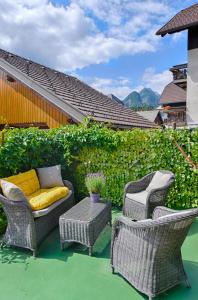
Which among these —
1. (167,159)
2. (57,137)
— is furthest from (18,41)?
(167,159)

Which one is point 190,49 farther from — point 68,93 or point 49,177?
point 49,177

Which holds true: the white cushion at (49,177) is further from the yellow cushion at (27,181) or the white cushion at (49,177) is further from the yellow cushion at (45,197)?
the yellow cushion at (45,197)

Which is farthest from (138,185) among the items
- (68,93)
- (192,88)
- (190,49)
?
(190,49)

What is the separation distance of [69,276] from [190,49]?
12185 millimetres

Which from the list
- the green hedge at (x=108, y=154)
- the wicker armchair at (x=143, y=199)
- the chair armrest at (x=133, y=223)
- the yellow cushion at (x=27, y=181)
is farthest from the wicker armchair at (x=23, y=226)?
the wicker armchair at (x=143, y=199)

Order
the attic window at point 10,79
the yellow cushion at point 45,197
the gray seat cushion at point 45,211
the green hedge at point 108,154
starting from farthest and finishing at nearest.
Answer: the attic window at point 10,79, the green hedge at point 108,154, the yellow cushion at point 45,197, the gray seat cushion at point 45,211

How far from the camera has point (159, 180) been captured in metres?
5.21

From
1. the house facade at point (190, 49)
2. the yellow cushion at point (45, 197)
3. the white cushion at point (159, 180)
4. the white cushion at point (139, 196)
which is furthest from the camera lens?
the house facade at point (190, 49)

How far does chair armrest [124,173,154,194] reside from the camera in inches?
210

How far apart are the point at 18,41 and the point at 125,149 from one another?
7786 millimetres

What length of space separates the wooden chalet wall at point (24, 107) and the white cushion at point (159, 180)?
4.01 metres

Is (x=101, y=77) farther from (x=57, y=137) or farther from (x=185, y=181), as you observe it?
(x=185, y=181)

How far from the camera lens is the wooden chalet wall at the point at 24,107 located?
8594mm

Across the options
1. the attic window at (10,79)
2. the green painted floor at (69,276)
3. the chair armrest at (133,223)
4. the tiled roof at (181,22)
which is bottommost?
the green painted floor at (69,276)
